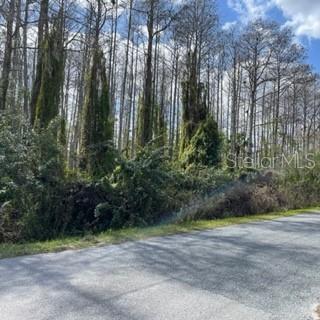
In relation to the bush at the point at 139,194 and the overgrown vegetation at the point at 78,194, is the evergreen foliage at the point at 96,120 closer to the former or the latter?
the overgrown vegetation at the point at 78,194

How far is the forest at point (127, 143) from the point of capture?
10.5 metres

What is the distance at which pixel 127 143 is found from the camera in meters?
20.1

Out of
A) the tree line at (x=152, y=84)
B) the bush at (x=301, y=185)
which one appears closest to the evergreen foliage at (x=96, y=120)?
the tree line at (x=152, y=84)

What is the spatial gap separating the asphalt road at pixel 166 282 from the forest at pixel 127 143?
11.7 feet

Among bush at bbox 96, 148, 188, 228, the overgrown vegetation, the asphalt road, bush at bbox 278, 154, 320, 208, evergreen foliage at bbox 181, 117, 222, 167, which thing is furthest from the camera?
evergreen foliage at bbox 181, 117, 222, 167

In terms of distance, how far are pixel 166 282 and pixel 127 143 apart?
15.3 m

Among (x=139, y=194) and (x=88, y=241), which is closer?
(x=88, y=241)

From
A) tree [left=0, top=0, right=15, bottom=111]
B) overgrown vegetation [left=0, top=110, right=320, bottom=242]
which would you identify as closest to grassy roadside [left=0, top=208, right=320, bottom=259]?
overgrown vegetation [left=0, top=110, right=320, bottom=242]

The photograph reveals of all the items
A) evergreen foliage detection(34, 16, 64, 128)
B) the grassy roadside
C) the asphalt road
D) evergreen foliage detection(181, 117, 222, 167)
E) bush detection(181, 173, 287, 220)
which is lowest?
the asphalt road

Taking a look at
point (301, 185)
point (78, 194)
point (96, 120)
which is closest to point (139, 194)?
point (78, 194)

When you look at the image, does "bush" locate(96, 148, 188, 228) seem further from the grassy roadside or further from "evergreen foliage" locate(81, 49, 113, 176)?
"evergreen foliage" locate(81, 49, 113, 176)

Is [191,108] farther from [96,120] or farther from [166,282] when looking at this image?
[166,282]

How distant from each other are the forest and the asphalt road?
3557 millimetres

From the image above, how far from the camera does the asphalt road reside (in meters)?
4.12
